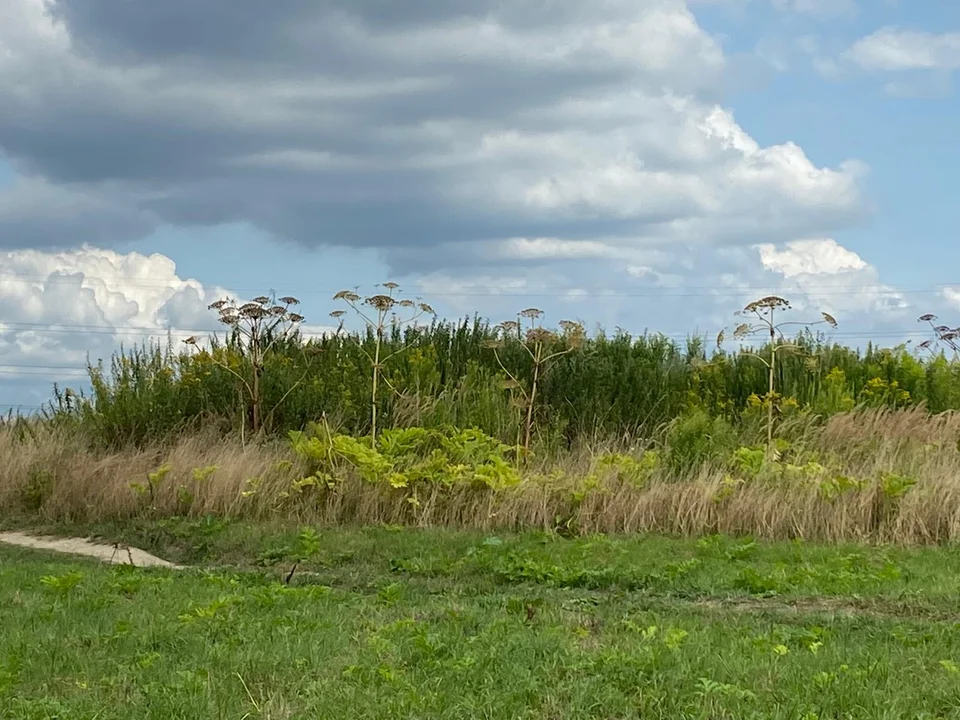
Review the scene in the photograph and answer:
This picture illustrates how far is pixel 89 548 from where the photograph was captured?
11094mm

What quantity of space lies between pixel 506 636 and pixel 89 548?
22.2ft

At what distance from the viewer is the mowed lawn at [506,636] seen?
472 centimetres

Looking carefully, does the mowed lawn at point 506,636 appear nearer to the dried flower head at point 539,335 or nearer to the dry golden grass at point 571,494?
the dry golden grass at point 571,494

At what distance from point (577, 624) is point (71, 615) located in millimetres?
2979

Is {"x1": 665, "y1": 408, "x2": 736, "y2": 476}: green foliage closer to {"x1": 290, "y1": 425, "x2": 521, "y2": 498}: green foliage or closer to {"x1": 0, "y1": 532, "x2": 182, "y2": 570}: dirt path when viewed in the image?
{"x1": 290, "y1": 425, "x2": 521, "y2": 498}: green foliage

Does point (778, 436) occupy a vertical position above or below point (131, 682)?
above

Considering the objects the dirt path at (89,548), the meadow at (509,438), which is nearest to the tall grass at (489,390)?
the meadow at (509,438)

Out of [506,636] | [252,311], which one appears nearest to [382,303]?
[252,311]

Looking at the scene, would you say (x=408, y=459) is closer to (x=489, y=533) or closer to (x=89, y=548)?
(x=489, y=533)

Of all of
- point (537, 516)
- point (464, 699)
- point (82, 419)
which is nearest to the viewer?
point (464, 699)

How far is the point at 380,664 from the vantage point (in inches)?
203

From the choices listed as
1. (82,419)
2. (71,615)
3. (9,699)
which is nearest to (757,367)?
(82,419)

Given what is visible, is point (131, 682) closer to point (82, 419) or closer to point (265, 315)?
point (265, 315)

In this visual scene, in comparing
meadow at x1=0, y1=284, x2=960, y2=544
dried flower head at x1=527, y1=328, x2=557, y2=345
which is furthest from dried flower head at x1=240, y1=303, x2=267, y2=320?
dried flower head at x1=527, y1=328, x2=557, y2=345
